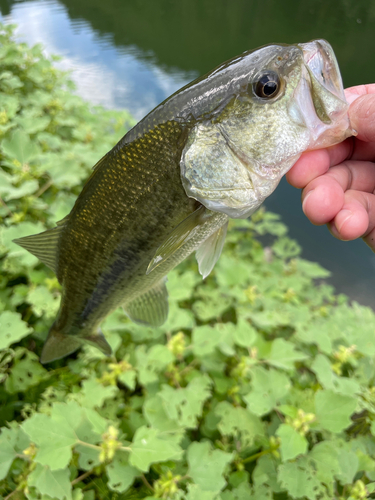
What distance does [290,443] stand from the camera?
1.50 metres

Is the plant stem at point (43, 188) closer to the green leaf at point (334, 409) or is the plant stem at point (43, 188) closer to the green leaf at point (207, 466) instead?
the green leaf at point (207, 466)

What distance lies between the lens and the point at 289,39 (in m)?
11.4

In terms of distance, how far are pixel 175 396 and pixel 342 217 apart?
1.25m

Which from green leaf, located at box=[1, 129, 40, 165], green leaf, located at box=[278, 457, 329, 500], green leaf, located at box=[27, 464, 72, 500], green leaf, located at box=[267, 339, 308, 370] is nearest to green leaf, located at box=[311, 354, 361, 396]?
green leaf, located at box=[267, 339, 308, 370]

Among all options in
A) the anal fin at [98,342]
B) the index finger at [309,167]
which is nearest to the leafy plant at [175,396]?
the anal fin at [98,342]

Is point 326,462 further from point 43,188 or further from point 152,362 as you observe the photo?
point 43,188

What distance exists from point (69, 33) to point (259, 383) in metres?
14.4

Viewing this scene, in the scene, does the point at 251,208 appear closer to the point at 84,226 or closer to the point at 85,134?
the point at 84,226

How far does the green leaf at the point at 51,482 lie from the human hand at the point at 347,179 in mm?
1575

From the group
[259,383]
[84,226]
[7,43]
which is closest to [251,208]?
[84,226]

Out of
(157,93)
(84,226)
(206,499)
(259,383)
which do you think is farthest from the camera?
(157,93)

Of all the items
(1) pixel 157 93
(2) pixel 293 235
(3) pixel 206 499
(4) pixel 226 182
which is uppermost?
(4) pixel 226 182

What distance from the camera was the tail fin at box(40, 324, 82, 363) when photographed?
1.63m

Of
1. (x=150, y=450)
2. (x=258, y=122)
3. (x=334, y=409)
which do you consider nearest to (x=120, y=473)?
(x=150, y=450)
